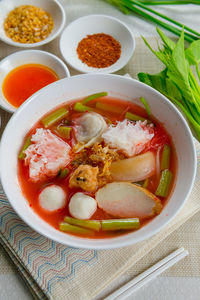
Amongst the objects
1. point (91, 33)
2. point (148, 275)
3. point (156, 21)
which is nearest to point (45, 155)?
point (148, 275)

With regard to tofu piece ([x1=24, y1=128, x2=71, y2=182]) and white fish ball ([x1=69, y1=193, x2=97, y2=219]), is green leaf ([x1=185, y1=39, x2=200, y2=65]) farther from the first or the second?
white fish ball ([x1=69, y1=193, x2=97, y2=219])

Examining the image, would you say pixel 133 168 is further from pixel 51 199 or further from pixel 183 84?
pixel 183 84

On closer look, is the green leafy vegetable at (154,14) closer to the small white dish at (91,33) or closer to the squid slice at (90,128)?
the small white dish at (91,33)

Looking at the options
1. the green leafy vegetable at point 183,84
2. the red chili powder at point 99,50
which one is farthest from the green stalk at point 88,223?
the red chili powder at point 99,50

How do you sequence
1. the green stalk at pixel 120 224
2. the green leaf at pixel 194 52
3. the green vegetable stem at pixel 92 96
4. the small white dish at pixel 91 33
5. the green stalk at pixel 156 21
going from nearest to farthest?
A: 1. the green stalk at pixel 120 224
2. the green vegetable stem at pixel 92 96
3. the green leaf at pixel 194 52
4. the small white dish at pixel 91 33
5. the green stalk at pixel 156 21

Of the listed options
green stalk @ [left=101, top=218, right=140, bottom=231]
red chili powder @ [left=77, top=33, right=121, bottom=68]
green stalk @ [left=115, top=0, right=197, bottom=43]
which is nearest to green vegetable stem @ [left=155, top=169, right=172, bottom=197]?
green stalk @ [left=101, top=218, right=140, bottom=231]
